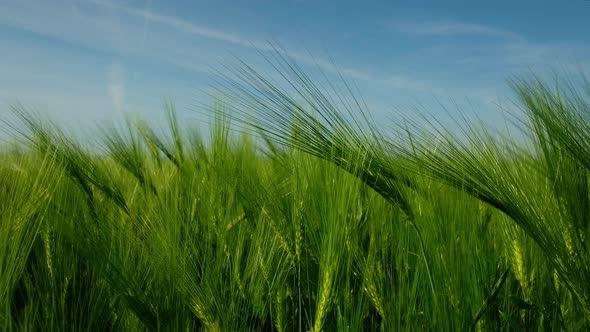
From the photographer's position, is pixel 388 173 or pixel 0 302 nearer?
pixel 0 302

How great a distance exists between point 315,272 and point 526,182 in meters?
0.35

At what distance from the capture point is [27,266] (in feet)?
3.84

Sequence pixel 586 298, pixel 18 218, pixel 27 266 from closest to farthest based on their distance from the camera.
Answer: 1. pixel 586 298
2. pixel 18 218
3. pixel 27 266

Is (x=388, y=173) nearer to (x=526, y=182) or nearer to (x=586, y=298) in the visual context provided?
(x=526, y=182)

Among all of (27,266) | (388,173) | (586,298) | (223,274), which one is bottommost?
(27,266)

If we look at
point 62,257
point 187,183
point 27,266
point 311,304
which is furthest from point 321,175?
point 27,266

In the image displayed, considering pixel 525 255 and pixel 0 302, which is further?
pixel 525 255

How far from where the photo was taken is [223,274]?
0.94 meters

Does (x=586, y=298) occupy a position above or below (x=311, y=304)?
above

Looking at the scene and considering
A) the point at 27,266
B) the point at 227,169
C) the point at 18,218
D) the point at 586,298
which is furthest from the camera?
the point at 27,266

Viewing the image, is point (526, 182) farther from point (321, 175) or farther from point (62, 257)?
point (62, 257)

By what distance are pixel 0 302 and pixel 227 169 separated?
42cm

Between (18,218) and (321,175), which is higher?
(321,175)

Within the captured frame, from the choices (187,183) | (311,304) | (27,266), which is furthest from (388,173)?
(27,266)
